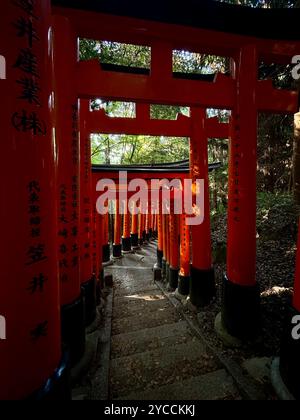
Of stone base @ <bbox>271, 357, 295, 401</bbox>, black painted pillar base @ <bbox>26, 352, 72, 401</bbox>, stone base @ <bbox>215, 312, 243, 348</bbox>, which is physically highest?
black painted pillar base @ <bbox>26, 352, 72, 401</bbox>

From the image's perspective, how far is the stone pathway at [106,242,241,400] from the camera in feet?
10.8

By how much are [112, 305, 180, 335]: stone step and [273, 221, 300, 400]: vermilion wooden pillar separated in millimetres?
3141

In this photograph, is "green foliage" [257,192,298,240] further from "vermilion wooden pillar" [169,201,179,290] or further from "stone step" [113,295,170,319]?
"stone step" [113,295,170,319]

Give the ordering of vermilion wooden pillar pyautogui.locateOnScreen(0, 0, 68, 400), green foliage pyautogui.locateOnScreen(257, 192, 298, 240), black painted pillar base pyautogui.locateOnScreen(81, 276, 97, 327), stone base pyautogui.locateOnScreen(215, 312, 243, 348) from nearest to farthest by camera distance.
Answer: vermilion wooden pillar pyautogui.locateOnScreen(0, 0, 68, 400)
stone base pyautogui.locateOnScreen(215, 312, 243, 348)
black painted pillar base pyautogui.locateOnScreen(81, 276, 97, 327)
green foliage pyautogui.locateOnScreen(257, 192, 298, 240)

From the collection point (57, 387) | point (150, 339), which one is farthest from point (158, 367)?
point (57, 387)

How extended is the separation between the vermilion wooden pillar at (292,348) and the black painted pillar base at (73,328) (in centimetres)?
268

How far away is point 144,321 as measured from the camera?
20.4 feet

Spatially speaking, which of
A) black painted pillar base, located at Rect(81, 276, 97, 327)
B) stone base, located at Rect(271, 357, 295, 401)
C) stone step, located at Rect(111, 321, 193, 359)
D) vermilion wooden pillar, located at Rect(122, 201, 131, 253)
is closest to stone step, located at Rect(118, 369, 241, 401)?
stone base, located at Rect(271, 357, 295, 401)

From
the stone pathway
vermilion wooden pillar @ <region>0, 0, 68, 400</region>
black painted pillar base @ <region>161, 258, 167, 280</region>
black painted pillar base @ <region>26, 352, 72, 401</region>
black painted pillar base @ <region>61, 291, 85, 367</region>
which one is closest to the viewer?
vermilion wooden pillar @ <region>0, 0, 68, 400</region>

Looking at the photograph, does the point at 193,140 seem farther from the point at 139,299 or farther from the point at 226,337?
the point at 139,299

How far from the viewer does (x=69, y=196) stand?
3635 millimetres

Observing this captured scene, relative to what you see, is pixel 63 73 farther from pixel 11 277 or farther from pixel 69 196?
pixel 11 277

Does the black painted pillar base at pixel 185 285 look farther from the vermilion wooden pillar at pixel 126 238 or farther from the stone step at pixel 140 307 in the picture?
the vermilion wooden pillar at pixel 126 238
